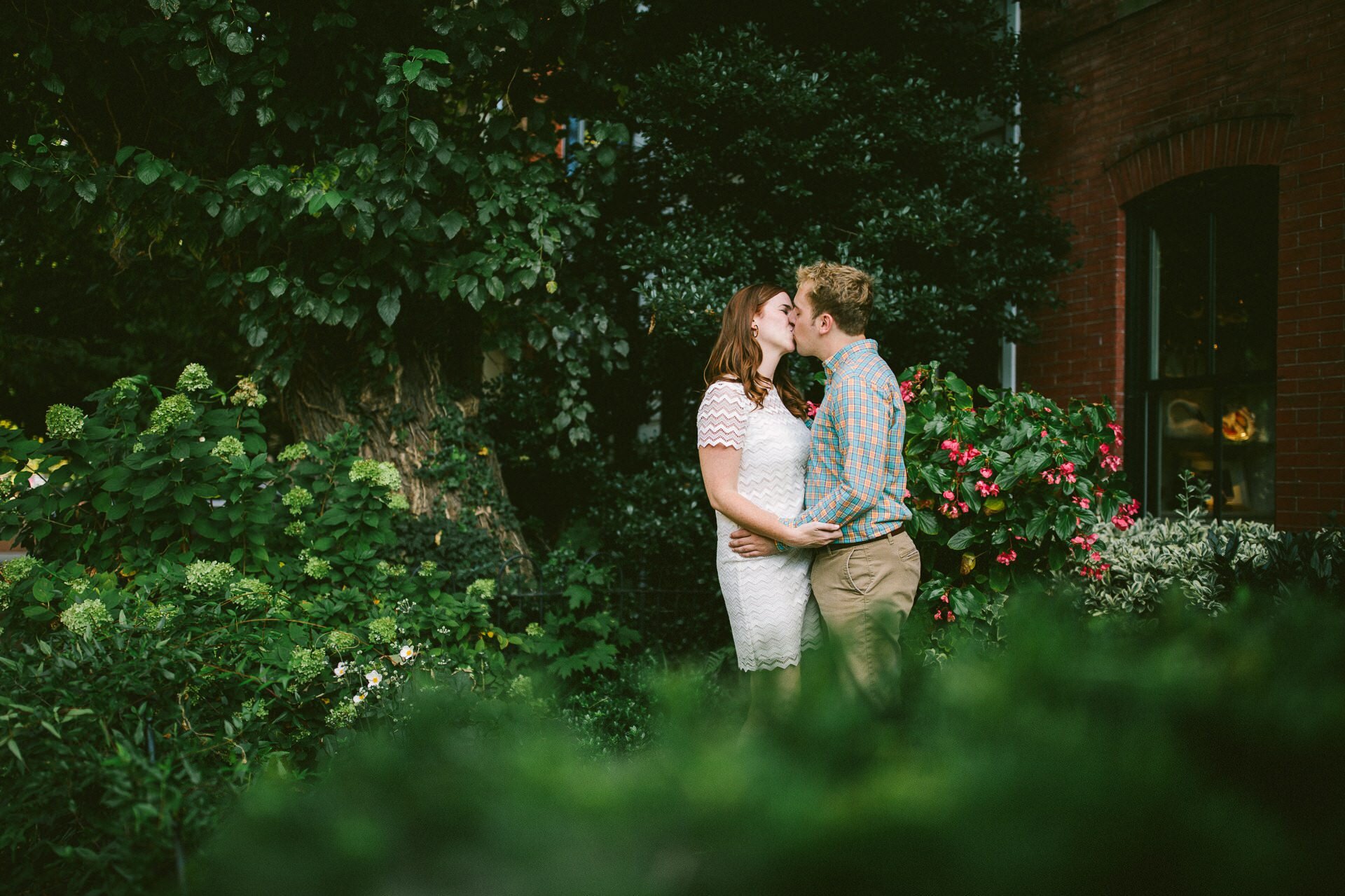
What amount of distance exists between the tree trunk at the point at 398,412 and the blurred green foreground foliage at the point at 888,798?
13.8 feet

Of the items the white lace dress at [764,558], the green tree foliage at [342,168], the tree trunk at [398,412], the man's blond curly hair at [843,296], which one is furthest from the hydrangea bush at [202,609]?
the man's blond curly hair at [843,296]

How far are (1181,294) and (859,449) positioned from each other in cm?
420

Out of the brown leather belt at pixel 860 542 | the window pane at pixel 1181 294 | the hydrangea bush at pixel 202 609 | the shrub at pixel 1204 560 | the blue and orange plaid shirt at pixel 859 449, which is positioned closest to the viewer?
the hydrangea bush at pixel 202 609

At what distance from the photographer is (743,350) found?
310cm

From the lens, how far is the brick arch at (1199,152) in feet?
16.4

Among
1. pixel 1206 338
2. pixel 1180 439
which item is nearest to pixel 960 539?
pixel 1180 439

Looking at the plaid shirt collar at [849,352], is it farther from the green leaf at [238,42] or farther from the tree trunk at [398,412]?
the green leaf at [238,42]

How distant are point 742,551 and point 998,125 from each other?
5.05 meters

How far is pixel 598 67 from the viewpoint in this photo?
16.6 feet

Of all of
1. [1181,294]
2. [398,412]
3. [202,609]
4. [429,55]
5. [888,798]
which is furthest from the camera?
[1181,294]

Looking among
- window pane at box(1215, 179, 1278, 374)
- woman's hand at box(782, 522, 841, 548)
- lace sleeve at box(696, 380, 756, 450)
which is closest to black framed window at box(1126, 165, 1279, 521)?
window pane at box(1215, 179, 1278, 374)

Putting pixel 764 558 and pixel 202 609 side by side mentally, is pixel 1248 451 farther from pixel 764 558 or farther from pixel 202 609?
pixel 202 609

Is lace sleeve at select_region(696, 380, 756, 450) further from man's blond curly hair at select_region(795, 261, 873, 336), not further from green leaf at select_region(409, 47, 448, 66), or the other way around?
green leaf at select_region(409, 47, 448, 66)

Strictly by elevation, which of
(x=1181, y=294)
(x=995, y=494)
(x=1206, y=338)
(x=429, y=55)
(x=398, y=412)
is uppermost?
(x=429, y=55)
